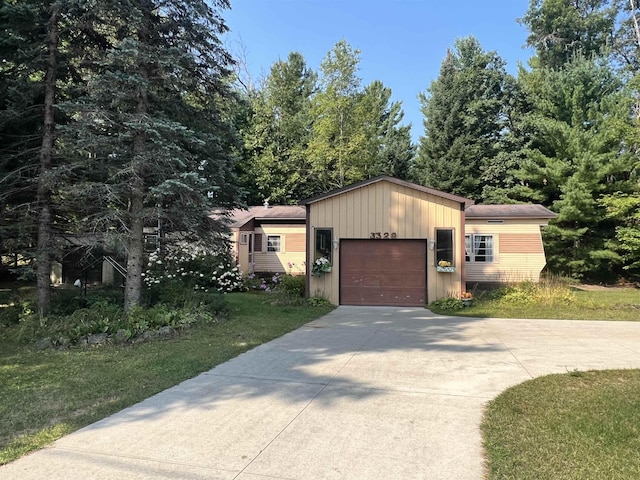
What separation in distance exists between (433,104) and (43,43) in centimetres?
2427

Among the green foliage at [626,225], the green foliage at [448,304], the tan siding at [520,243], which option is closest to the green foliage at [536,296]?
the green foliage at [448,304]

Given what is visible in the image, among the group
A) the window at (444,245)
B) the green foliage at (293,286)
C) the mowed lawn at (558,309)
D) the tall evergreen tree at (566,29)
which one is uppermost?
the tall evergreen tree at (566,29)

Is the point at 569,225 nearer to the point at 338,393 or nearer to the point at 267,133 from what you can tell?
the point at 267,133

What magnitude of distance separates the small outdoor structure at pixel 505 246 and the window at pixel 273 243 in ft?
28.1

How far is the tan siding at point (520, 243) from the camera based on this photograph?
18047mm

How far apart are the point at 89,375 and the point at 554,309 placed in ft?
39.1

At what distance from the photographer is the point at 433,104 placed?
28750mm

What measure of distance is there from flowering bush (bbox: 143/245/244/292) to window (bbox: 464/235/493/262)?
389 inches

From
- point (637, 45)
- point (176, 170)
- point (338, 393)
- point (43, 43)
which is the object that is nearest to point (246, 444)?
point (338, 393)

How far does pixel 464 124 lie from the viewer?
2766cm

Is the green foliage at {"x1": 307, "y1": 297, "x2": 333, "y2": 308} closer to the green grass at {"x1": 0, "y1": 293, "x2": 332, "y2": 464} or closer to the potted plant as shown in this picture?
the potted plant

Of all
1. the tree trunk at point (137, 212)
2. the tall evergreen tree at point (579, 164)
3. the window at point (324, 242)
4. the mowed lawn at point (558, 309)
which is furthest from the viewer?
the tall evergreen tree at point (579, 164)

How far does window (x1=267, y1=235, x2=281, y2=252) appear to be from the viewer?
20.0 m

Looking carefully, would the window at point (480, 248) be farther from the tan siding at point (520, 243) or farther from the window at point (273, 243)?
the window at point (273, 243)
